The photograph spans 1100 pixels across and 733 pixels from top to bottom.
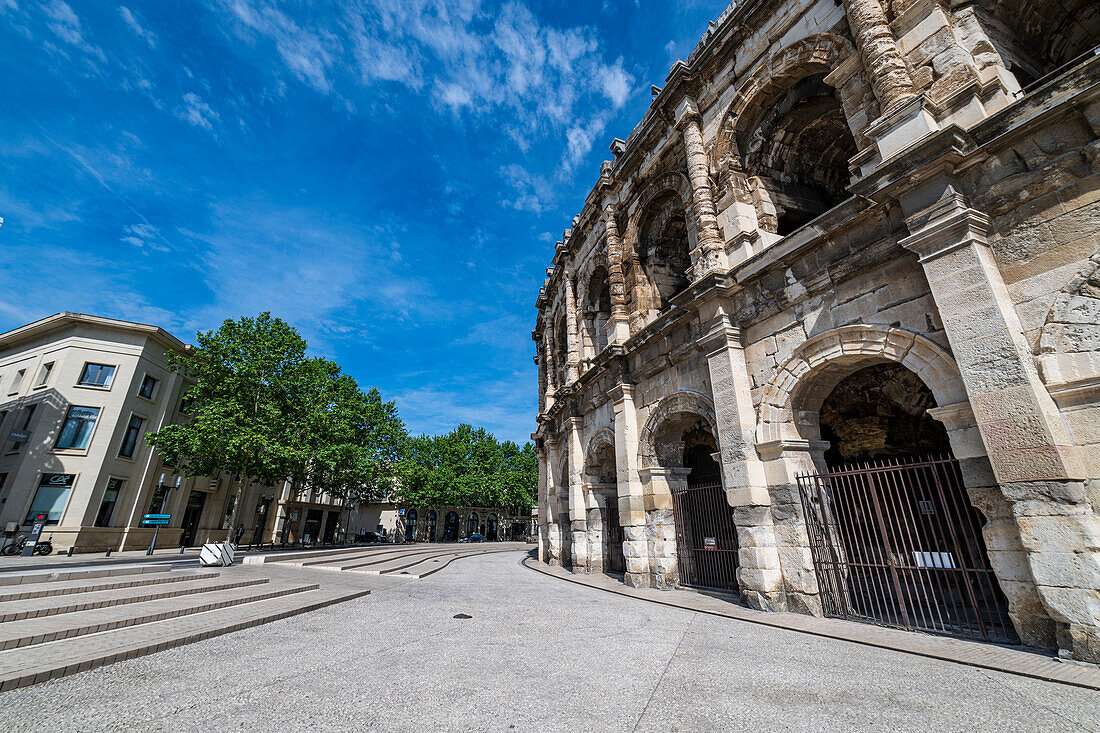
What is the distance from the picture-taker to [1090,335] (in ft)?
15.0

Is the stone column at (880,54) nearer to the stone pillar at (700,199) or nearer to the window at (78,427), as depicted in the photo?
the stone pillar at (700,199)

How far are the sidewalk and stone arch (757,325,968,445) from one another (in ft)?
8.64

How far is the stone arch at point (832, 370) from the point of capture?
5578 millimetres

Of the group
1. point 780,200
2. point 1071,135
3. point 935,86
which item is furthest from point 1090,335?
point 780,200

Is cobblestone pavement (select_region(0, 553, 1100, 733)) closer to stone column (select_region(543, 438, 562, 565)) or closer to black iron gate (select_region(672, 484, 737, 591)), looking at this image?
black iron gate (select_region(672, 484, 737, 591))

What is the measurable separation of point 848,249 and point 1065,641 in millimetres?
5106

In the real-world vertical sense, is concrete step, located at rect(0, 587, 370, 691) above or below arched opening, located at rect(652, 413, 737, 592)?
below

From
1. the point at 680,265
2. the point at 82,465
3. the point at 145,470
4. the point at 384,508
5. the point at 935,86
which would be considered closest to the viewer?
the point at 935,86

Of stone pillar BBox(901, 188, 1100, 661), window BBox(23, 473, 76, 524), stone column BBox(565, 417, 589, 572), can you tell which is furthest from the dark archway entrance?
window BBox(23, 473, 76, 524)

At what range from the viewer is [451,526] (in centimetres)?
4522

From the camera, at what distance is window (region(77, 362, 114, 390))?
20.2 m

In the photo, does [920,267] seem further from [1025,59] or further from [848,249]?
[1025,59]

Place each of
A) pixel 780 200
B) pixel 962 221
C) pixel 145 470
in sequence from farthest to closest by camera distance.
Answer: pixel 145 470 < pixel 780 200 < pixel 962 221

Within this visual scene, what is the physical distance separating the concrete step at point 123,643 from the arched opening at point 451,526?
40.7 meters
